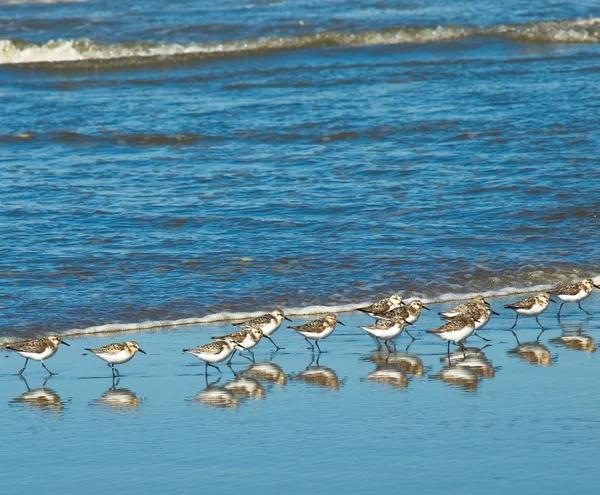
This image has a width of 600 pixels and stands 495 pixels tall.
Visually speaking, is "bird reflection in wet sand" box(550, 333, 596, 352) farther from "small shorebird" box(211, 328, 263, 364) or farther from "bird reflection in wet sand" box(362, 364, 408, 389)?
"small shorebird" box(211, 328, 263, 364)

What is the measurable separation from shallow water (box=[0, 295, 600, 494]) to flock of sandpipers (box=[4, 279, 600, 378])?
16 cm

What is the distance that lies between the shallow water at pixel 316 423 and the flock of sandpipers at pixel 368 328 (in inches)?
6.3

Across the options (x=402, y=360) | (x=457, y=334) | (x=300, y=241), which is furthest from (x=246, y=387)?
(x=300, y=241)

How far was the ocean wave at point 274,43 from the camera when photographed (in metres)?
28.0

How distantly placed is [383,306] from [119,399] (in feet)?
9.70

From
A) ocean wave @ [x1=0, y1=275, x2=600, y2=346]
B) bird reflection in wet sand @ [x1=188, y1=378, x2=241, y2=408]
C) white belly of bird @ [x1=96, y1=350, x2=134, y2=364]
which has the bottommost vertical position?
ocean wave @ [x1=0, y1=275, x2=600, y2=346]

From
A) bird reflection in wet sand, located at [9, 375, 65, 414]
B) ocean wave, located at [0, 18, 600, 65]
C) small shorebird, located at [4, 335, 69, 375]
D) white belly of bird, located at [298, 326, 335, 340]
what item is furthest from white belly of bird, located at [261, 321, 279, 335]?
ocean wave, located at [0, 18, 600, 65]

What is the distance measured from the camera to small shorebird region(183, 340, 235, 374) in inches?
346

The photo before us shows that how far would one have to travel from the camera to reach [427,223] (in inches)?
536

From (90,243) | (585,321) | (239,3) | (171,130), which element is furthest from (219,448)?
(239,3)

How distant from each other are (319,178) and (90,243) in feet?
13.4

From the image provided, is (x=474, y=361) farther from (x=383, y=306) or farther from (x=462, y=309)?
(x=383, y=306)

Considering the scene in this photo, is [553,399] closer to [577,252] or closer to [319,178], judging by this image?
[577,252]

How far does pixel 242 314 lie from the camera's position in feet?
35.4
